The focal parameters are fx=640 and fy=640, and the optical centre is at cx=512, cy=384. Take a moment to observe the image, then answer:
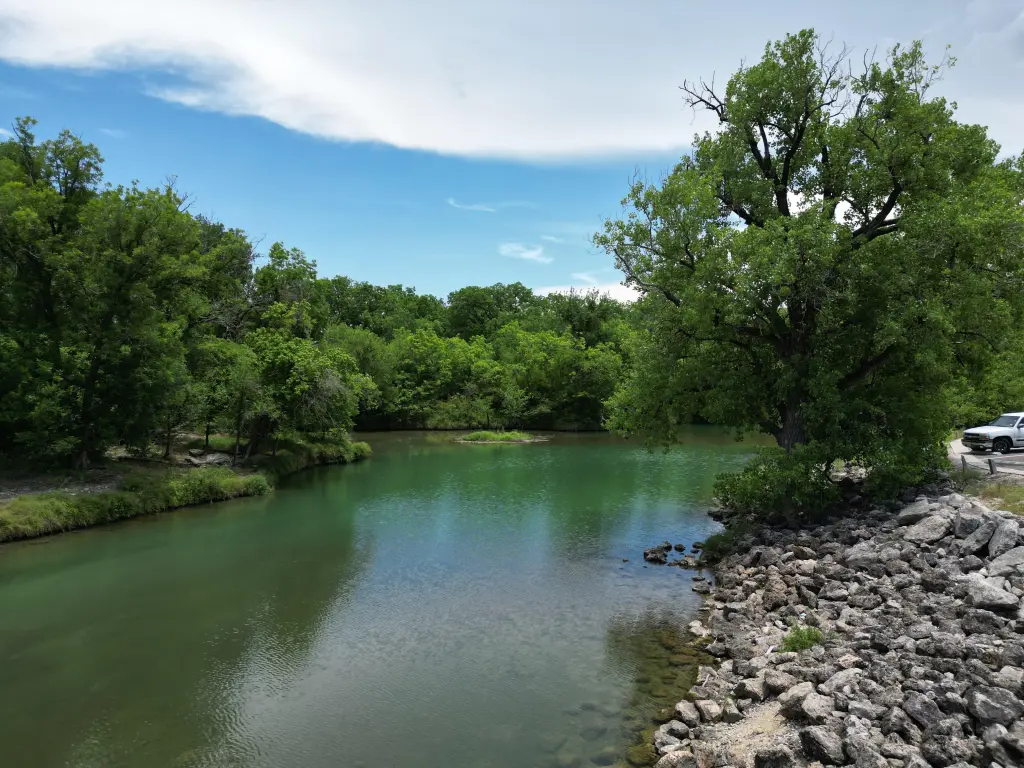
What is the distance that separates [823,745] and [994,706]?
1.85 m

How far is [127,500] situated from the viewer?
24.8 meters

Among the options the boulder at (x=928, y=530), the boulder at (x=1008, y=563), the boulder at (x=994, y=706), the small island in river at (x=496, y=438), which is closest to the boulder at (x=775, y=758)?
the boulder at (x=994, y=706)

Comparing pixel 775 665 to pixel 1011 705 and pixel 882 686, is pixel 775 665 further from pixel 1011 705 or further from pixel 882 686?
pixel 1011 705

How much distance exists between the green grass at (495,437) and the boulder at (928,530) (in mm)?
45093

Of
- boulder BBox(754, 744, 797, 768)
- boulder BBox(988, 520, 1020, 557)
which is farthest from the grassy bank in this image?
boulder BBox(988, 520, 1020, 557)

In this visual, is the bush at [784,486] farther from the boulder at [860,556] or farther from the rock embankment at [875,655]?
the boulder at [860,556]

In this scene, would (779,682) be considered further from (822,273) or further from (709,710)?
(822,273)

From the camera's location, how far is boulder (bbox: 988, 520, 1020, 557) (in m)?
11.4

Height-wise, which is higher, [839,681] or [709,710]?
[839,681]

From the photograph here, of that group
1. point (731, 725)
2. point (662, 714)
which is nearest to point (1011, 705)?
point (731, 725)

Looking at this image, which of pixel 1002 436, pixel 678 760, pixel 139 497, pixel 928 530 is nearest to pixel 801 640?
pixel 678 760

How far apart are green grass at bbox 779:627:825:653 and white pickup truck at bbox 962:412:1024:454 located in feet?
66.1

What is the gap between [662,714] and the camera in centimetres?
1012

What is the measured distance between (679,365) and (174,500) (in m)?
21.2
